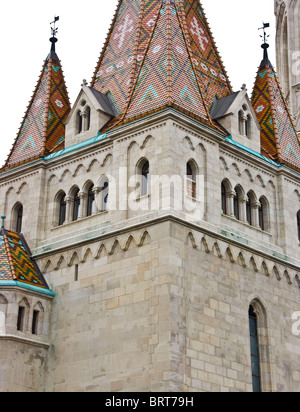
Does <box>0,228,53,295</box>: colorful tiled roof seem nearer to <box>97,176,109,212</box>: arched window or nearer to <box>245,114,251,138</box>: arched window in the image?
<box>97,176,109,212</box>: arched window

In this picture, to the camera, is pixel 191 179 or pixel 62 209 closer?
pixel 191 179

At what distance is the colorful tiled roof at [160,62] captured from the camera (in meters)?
26.0

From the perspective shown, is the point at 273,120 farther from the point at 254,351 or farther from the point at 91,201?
the point at 254,351

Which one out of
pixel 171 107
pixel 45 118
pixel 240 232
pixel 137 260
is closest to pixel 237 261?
pixel 240 232

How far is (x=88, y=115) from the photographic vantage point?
28281 mm

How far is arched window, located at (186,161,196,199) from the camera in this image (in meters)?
24.8

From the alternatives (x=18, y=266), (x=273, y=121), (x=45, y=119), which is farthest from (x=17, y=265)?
(x=273, y=121)

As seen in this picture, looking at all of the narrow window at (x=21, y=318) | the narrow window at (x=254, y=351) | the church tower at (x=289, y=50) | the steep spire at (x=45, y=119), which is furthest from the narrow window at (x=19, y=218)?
the church tower at (x=289, y=50)

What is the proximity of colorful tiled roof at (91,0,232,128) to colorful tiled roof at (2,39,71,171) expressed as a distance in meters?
1.48

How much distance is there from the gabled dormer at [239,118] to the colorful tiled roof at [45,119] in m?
5.34

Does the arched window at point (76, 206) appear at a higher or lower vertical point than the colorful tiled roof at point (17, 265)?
higher

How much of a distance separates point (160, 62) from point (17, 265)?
754 centimetres

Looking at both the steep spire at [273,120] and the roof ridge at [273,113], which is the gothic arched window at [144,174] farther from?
the roof ridge at [273,113]

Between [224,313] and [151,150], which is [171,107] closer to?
[151,150]
